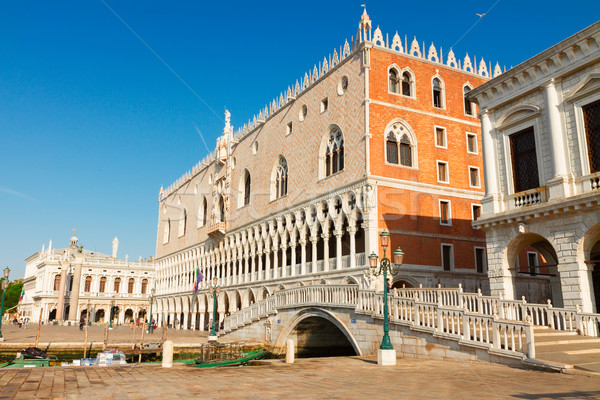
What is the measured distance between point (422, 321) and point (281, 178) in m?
19.6

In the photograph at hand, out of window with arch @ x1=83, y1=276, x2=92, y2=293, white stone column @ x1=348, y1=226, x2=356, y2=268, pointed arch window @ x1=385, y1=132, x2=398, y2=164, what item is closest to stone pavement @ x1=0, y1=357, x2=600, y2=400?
white stone column @ x1=348, y1=226, x2=356, y2=268

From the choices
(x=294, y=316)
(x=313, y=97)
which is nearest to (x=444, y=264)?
(x=294, y=316)

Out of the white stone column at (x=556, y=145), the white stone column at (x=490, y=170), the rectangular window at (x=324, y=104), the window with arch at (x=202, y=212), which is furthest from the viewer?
the window with arch at (x=202, y=212)

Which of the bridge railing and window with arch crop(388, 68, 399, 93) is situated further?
window with arch crop(388, 68, 399, 93)

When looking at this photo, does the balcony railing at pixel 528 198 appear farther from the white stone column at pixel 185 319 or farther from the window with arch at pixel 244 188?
the white stone column at pixel 185 319

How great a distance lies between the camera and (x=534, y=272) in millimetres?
21297

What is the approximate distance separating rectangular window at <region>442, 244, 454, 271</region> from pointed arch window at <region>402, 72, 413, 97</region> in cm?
803

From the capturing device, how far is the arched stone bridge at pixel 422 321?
1167 centimetres

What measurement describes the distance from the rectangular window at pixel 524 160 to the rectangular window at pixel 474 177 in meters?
9.61

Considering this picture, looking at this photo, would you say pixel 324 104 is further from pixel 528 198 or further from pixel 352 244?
pixel 528 198

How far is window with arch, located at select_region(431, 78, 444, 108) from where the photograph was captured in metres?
26.5

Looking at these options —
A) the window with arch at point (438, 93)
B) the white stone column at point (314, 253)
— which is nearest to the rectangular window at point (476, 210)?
the window with arch at point (438, 93)

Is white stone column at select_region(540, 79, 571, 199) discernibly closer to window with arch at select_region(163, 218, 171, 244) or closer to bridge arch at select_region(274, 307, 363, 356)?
bridge arch at select_region(274, 307, 363, 356)

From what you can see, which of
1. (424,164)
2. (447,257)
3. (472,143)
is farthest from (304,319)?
(472,143)
